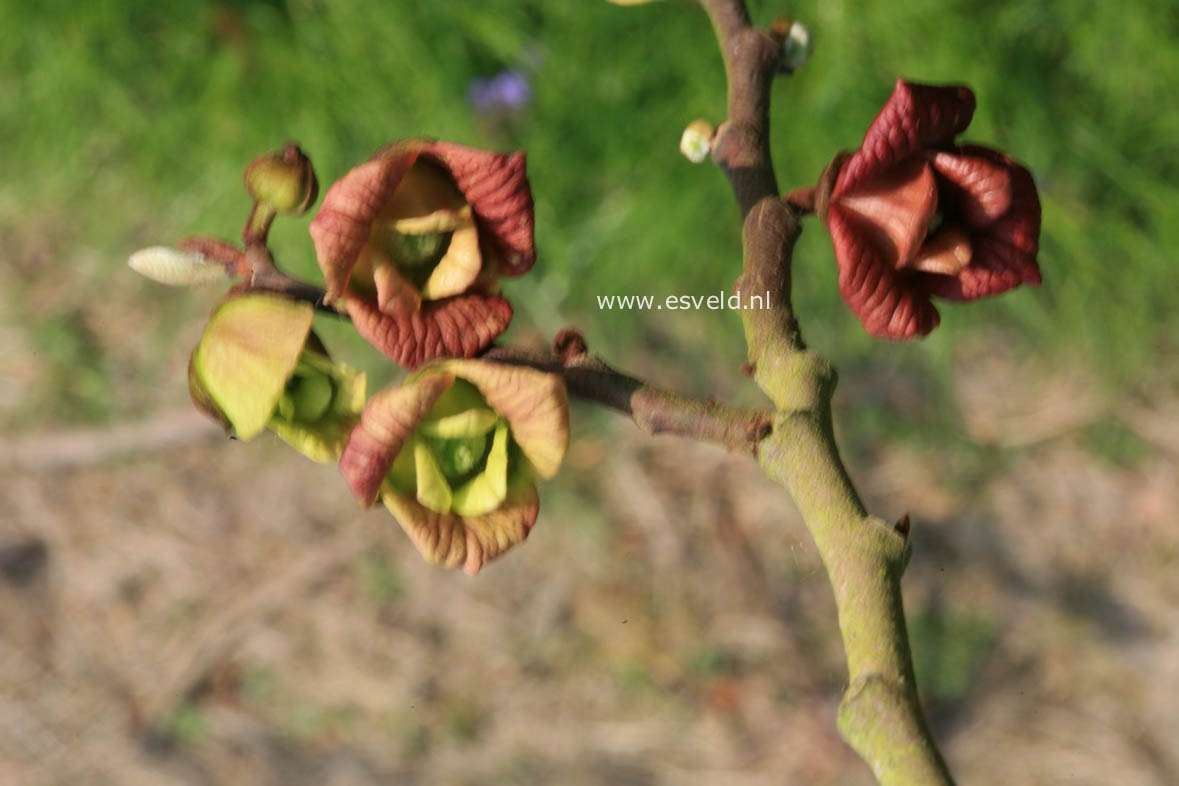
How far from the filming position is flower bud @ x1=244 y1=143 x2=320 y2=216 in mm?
583

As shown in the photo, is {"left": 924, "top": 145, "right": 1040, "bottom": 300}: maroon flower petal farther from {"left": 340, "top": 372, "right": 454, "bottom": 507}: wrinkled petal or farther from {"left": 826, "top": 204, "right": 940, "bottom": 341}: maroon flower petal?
{"left": 340, "top": 372, "right": 454, "bottom": 507}: wrinkled petal

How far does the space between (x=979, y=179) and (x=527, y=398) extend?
284 millimetres

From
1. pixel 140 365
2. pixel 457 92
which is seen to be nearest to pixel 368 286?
pixel 457 92

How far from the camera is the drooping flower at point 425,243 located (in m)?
0.54

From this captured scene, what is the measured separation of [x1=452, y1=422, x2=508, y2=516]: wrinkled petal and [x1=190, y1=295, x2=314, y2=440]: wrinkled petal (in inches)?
4.3

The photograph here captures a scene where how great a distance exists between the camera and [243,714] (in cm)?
198

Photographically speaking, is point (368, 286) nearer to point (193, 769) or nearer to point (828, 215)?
point (828, 215)

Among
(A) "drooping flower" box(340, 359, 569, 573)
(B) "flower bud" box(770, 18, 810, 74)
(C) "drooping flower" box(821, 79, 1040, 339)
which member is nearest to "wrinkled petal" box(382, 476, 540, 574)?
(A) "drooping flower" box(340, 359, 569, 573)

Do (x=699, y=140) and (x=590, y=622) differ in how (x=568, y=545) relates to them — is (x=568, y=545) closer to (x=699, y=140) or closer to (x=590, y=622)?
(x=590, y=622)

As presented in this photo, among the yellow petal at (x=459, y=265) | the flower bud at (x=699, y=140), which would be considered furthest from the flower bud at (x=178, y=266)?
the flower bud at (x=699, y=140)

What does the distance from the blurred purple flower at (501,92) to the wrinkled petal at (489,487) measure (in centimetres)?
115

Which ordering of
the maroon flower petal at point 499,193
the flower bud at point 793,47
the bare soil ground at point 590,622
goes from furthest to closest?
the bare soil ground at point 590,622 → the flower bud at point 793,47 → the maroon flower petal at point 499,193

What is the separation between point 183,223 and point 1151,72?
1.52 metres

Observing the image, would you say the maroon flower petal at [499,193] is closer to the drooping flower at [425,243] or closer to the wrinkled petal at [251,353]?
the drooping flower at [425,243]
